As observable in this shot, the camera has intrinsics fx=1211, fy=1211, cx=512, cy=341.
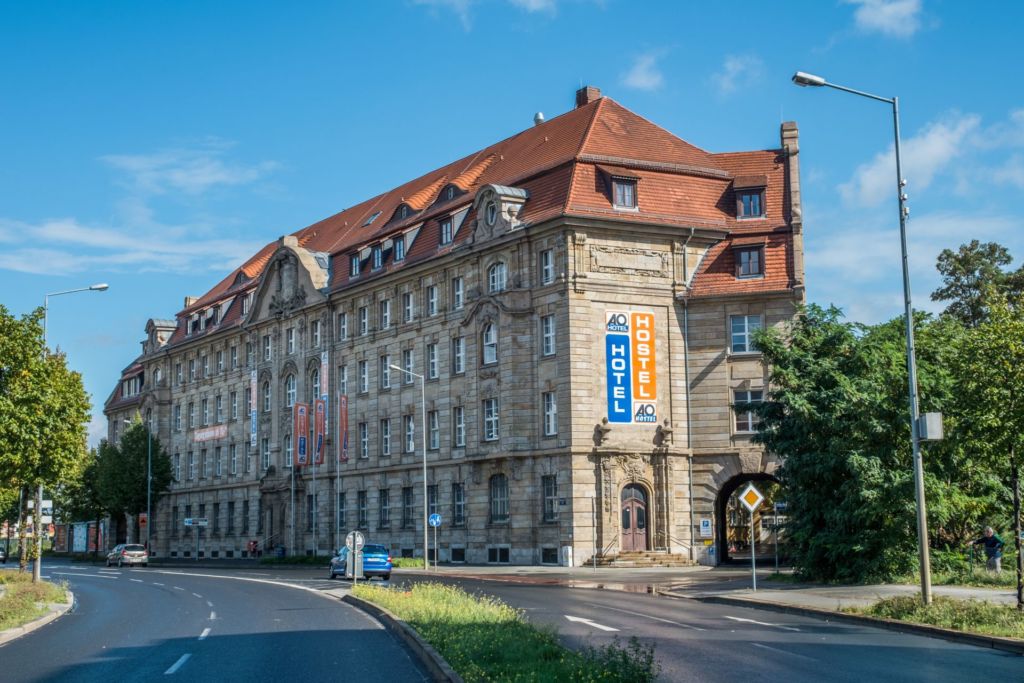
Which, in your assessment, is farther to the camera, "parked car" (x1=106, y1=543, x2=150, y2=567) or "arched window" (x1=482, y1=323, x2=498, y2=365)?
"parked car" (x1=106, y1=543, x2=150, y2=567)

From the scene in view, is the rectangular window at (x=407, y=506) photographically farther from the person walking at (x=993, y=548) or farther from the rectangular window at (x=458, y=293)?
the person walking at (x=993, y=548)

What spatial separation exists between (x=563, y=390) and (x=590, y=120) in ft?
47.4

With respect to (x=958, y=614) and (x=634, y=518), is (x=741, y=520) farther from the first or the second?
(x=958, y=614)

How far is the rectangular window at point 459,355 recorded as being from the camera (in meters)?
58.2

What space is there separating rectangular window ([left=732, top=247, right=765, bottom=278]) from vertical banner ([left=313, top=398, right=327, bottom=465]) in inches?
1075

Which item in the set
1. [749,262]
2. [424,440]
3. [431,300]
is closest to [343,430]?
[431,300]

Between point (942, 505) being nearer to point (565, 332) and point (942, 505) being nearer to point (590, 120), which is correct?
point (565, 332)

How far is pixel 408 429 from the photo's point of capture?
62.9 metres

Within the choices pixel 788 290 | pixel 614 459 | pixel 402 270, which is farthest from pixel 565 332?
pixel 402 270

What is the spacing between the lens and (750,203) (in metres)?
55.6

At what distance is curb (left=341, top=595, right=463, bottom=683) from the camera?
14.7 m

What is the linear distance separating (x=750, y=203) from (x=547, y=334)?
11463 mm

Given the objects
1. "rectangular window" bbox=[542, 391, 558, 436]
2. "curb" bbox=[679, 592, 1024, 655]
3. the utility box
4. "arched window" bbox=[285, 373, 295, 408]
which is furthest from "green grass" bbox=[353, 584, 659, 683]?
"arched window" bbox=[285, 373, 295, 408]

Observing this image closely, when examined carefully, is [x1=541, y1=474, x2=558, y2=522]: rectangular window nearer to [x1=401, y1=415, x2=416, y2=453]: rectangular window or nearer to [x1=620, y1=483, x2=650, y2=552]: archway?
[x1=620, y1=483, x2=650, y2=552]: archway
